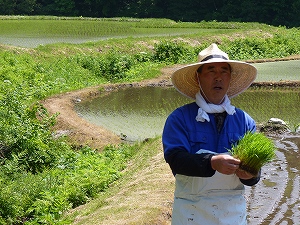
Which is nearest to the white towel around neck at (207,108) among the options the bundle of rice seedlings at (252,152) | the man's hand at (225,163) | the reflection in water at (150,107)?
the bundle of rice seedlings at (252,152)

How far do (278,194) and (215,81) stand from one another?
154 inches

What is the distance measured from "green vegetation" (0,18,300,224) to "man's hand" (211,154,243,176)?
3.51 meters

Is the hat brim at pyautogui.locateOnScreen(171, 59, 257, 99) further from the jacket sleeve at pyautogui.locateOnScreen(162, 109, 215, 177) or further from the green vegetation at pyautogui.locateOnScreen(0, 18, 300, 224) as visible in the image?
the green vegetation at pyautogui.locateOnScreen(0, 18, 300, 224)

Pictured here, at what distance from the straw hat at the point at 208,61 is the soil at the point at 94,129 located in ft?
7.55

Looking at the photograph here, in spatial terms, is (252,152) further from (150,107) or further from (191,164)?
(150,107)

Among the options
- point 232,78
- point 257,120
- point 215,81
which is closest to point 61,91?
point 257,120

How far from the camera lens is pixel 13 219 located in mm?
6672

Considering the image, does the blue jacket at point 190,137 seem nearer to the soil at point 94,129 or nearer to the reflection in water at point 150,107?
the soil at point 94,129

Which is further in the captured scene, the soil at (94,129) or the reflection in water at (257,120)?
the reflection in water at (257,120)

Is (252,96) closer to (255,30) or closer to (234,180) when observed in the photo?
(234,180)

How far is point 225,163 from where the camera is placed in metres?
2.54

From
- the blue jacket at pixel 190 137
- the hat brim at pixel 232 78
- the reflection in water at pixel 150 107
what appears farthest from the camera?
the reflection in water at pixel 150 107

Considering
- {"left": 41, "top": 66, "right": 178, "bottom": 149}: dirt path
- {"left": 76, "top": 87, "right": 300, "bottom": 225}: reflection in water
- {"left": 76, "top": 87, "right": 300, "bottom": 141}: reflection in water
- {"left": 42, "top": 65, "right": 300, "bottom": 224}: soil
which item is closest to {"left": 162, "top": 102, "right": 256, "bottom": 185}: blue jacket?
Result: {"left": 42, "top": 65, "right": 300, "bottom": 224}: soil

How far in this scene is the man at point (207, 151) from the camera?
271 cm
